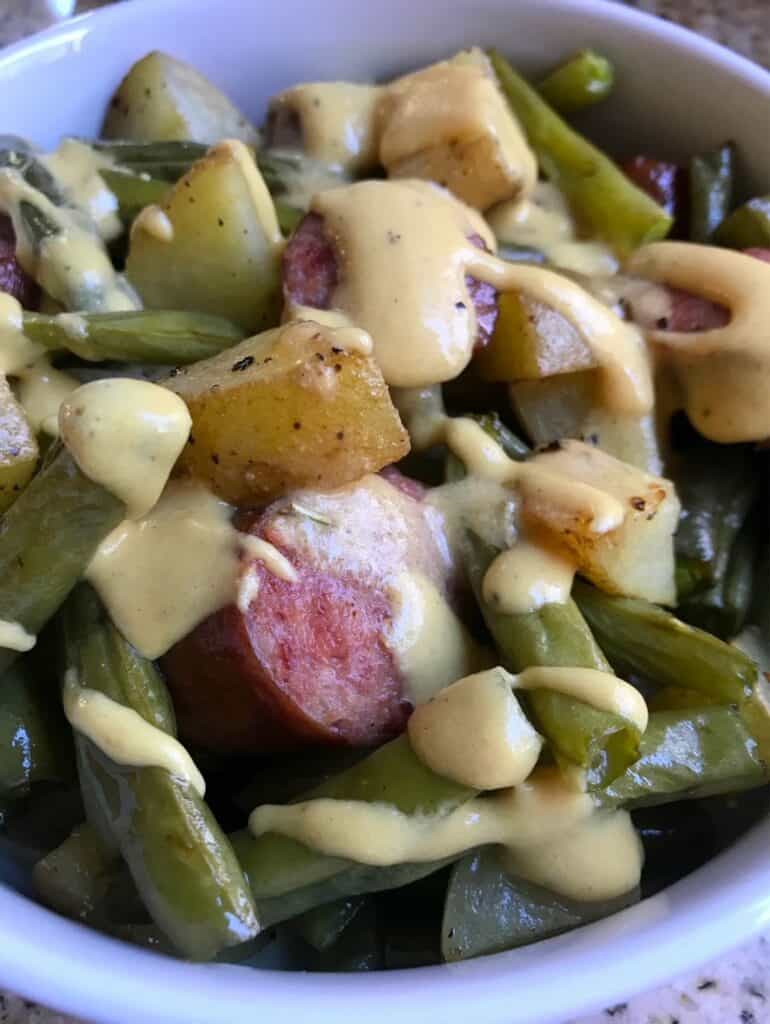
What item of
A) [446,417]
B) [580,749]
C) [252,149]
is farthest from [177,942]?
[252,149]

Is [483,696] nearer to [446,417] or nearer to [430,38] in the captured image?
[446,417]

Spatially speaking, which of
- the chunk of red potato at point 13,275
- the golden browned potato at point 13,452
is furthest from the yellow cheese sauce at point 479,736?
the chunk of red potato at point 13,275

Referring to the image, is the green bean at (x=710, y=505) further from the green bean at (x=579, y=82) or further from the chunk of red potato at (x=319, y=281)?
the green bean at (x=579, y=82)

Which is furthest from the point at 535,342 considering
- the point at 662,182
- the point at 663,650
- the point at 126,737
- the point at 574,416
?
the point at 126,737

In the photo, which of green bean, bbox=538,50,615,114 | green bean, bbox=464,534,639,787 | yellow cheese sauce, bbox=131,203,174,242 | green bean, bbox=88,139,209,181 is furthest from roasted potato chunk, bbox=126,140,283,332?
green bean, bbox=538,50,615,114

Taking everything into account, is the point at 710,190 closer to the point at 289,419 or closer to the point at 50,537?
the point at 289,419
